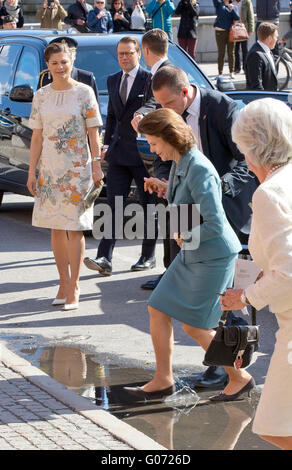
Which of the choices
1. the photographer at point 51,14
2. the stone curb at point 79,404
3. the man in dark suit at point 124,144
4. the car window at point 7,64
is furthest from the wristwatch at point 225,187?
the photographer at point 51,14

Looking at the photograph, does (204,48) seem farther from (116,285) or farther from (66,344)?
(66,344)

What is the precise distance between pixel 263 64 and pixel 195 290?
19.8 ft

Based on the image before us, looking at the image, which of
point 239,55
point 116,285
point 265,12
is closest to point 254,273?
point 116,285

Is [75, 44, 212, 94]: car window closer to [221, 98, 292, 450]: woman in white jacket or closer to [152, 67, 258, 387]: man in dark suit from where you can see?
[152, 67, 258, 387]: man in dark suit

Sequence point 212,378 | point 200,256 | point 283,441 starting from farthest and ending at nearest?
1. point 212,378
2. point 200,256
3. point 283,441

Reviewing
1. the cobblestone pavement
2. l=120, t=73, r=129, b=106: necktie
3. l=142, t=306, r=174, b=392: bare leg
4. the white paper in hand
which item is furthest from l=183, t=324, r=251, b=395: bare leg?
l=120, t=73, r=129, b=106: necktie

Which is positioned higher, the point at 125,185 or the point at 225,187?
the point at 225,187

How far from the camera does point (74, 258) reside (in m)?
8.23

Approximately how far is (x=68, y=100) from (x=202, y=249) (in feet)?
8.82

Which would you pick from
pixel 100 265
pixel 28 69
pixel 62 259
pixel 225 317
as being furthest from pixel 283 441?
pixel 28 69

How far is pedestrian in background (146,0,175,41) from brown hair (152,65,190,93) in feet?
50.6

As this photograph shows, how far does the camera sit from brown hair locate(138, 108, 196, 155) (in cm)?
562

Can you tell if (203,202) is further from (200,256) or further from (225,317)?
(225,317)

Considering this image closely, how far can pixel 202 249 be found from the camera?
5691 millimetres
